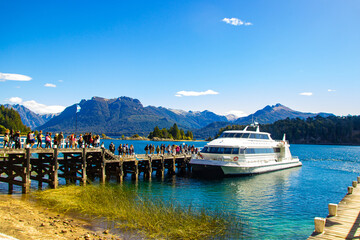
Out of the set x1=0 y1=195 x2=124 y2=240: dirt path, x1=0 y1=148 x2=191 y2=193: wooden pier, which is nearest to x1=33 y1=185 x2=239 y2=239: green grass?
x1=0 y1=195 x2=124 y2=240: dirt path

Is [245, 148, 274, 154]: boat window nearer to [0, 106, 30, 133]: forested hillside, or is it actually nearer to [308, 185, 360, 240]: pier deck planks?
[308, 185, 360, 240]: pier deck planks

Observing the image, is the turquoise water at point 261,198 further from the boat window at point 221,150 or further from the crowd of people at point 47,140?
the crowd of people at point 47,140

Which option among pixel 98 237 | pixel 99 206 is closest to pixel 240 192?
pixel 99 206

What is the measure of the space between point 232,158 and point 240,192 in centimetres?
770

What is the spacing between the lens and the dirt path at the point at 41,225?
40.5ft

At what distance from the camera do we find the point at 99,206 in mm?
17375

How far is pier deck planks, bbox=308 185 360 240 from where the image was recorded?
11.1m

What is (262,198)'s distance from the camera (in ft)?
79.3

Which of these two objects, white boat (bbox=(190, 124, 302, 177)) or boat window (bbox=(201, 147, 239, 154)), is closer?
white boat (bbox=(190, 124, 302, 177))

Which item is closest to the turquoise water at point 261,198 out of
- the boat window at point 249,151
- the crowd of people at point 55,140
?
the boat window at point 249,151

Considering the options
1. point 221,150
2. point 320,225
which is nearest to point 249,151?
point 221,150

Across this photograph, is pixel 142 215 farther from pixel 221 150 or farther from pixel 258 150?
pixel 258 150

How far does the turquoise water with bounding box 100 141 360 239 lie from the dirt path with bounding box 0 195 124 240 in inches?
279

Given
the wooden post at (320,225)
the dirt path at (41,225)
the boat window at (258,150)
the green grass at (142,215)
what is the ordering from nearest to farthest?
the wooden post at (320,225), the dirt path at (41,225), the green grass at (142,215), the boat window at (258,150)
